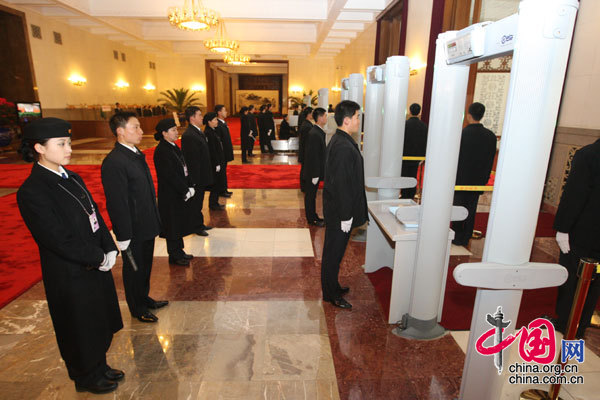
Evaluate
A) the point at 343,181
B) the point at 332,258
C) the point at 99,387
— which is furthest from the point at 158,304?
the point at 343,181

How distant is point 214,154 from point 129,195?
3044 millimetres

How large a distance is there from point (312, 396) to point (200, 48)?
22493mm

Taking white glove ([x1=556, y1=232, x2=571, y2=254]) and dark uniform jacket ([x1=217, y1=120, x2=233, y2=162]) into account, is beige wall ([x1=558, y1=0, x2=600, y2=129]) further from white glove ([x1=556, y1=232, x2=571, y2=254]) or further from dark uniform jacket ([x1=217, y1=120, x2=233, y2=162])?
dark uniform jacket ([x1=217, y1=120, x2=233, y2=162])

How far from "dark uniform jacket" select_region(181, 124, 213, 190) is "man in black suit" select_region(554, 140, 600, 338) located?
3.72 metres

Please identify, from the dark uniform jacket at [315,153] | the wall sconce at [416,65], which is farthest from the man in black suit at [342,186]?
the wall sconce at [416,65]

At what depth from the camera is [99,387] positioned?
2227mm

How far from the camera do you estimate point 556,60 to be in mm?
1484

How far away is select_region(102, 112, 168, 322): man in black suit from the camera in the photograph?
99.3 inches

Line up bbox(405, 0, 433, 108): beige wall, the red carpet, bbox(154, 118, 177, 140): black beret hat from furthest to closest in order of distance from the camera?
bbox(405, 0, 433, 108): beige wall → bbox(154, 118, 177, 140): black beret hat → the red carpet

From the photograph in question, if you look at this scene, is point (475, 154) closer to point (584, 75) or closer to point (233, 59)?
point (584, 75)

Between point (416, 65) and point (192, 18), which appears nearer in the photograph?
point (416, 65)

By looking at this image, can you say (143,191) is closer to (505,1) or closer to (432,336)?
(432,336)

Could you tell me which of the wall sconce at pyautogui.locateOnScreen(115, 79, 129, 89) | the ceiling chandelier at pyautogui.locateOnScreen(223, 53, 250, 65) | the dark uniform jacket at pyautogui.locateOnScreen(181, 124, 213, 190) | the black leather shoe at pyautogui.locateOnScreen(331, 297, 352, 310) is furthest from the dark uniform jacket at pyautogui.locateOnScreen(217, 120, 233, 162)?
the wall sconce at pyautogui.locateOnScreen(115, 79, 129, 89)

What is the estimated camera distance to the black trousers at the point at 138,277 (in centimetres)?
279
